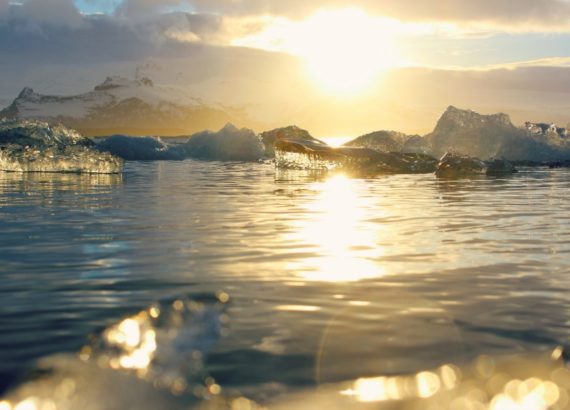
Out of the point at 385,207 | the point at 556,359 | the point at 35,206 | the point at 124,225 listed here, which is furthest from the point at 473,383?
the point at 35,206

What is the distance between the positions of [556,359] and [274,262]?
4179mm

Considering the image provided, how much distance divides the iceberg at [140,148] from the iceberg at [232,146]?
2093mm

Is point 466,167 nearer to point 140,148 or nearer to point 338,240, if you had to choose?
point 338,240

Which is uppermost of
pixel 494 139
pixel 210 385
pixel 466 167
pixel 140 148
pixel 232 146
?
pixel 494 139

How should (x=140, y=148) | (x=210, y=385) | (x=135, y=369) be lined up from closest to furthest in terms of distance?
1. (x=210, y=385)
2. (x=135, y=369)
3. (x=140, y=148)

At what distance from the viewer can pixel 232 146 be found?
55.3 m

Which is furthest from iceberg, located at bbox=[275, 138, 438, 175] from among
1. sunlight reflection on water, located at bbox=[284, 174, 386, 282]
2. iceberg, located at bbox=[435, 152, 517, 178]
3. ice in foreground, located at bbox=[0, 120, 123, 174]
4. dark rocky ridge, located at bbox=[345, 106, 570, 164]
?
sunlight reflection on water, located at bbox=[284, 174, 386, 282]

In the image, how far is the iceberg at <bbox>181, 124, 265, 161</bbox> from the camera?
55.2 metres

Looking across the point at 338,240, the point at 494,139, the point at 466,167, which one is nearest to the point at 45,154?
the point at 466,167

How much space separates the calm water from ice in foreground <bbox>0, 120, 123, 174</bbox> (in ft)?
54.1

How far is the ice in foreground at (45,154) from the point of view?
105 feet

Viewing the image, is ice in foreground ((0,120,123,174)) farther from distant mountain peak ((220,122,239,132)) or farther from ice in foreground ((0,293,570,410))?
ice in foreground ((0,293,570,410))

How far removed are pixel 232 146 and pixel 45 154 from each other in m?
23.6

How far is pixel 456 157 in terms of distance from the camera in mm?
31016
